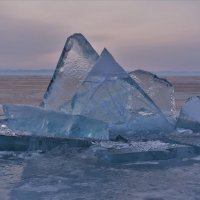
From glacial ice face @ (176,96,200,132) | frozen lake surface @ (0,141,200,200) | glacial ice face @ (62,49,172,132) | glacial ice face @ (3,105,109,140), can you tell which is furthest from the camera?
glacial ice face @ (176,96,200,132)

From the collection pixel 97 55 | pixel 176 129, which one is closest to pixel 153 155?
pixel 176 129

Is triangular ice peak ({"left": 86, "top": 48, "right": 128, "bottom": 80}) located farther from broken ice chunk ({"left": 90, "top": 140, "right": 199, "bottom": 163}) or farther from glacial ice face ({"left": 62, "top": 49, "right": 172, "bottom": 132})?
broken ice chunk ({"left": 90, "top": 140, "right": 199, "bottom": 163})

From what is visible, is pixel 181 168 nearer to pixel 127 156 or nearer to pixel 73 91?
pixel 127 156

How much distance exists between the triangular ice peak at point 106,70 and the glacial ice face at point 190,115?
4.26ft

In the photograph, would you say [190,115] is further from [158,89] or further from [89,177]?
[89,177]

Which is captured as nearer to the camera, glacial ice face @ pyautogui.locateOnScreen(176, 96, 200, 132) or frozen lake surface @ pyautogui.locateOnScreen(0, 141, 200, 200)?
frozen lake surface @ pyautogui.locateOnScreen(0, 141, 200, 200)

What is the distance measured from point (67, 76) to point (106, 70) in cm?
81

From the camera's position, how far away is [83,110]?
255 inches

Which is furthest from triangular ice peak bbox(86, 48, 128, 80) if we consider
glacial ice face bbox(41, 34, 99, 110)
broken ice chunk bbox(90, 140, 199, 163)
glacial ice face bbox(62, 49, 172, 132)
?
broken ice chunk bbox(90, 140, 199, 163)

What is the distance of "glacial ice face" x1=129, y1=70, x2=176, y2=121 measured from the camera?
7.65m

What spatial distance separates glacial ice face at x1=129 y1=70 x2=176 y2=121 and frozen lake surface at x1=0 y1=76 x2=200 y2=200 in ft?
6.93

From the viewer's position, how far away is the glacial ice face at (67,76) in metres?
7.00

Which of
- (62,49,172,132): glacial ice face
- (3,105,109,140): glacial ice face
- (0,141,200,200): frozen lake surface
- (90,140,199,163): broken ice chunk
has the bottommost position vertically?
(0,141,200,200): frozen lake surface

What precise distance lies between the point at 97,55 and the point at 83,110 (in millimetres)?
1097
